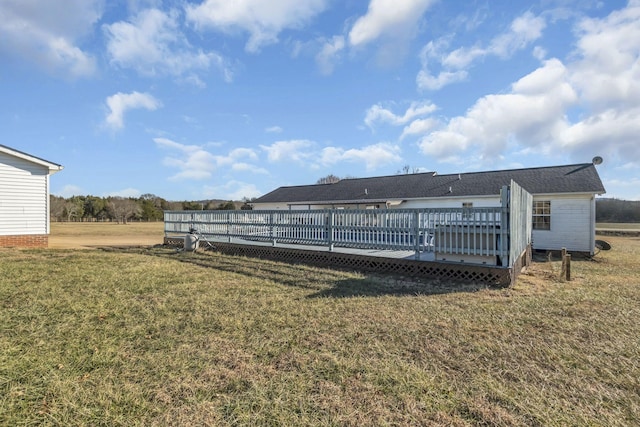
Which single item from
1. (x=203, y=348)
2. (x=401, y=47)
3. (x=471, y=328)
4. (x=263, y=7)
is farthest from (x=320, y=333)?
(x=401, y=47)

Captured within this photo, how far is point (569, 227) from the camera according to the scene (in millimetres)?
13297

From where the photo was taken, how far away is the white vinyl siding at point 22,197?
12625 mm

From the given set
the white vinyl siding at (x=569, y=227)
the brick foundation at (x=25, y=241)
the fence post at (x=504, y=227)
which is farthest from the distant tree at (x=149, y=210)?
the fence post at (x=504, y=227)

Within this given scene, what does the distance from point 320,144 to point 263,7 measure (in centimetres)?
1577

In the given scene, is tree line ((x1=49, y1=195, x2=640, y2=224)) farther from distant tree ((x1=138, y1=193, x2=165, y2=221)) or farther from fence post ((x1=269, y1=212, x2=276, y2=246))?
fence post ((x1=269, y1=212, x2=276, y2=246))

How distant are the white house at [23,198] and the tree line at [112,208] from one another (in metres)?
31.5

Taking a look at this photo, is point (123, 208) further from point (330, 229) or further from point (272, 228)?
point (330, 229)

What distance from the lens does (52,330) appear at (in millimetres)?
3898

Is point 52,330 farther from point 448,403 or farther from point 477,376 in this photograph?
point 477,376

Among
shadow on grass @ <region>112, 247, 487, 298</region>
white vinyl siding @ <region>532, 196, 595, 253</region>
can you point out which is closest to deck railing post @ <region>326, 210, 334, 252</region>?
shadow on grass @ <region>112, 247, 487, 298</region>

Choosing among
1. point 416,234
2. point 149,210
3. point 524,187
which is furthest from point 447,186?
point 149,210

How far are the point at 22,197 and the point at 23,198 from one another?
51 mm

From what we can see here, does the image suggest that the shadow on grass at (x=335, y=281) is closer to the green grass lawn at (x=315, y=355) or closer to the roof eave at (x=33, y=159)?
the green grass lawn at (x=315, y=355)

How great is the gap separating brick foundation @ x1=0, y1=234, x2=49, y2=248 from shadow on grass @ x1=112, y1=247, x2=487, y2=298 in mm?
8678
